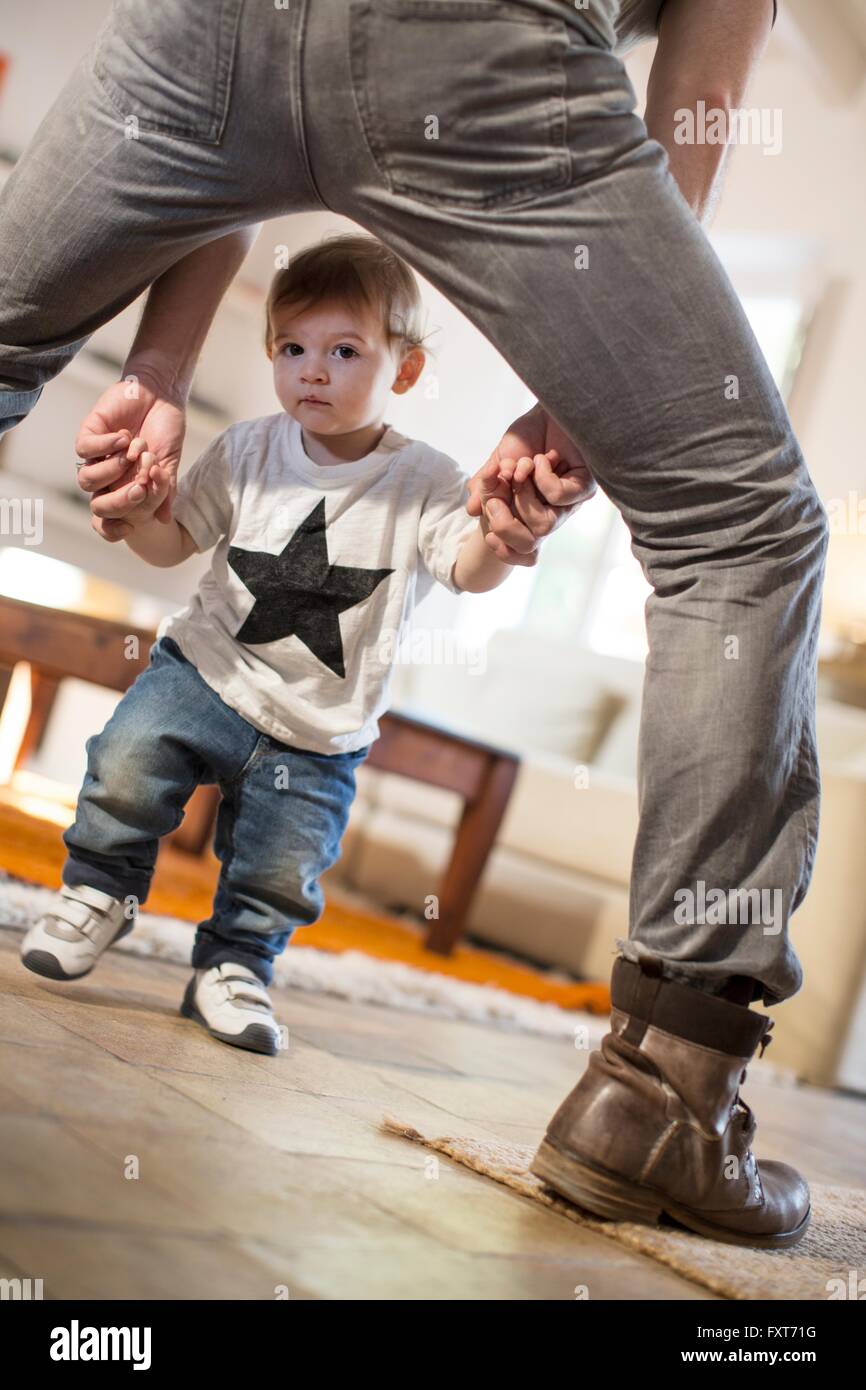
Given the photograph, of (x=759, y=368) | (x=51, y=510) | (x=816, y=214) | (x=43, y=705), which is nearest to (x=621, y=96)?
(x=759, y=368)

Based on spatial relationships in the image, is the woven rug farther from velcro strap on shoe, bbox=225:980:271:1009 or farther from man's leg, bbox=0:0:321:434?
man's leg, bbox=0:0:321:434

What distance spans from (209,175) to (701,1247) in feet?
2.65

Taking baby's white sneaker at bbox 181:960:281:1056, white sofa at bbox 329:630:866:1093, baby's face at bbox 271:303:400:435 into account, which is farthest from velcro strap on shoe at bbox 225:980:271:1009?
white sofa at bbox 329:630:866:1093

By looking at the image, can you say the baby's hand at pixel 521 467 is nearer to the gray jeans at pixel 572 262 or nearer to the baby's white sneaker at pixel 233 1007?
the gray jeans at pixel 572 262

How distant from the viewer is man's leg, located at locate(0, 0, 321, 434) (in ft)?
2.68

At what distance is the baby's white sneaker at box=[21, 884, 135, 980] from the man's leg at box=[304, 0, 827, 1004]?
1.86ft

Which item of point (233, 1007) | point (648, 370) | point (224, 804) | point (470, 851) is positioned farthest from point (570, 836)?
point (648, 370)

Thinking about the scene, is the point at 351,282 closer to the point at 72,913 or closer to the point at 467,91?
the point at 467,91

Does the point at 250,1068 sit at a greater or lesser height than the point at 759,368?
lesser

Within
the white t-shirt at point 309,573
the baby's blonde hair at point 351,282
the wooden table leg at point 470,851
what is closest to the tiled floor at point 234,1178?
the white t-shirt at point 309,573

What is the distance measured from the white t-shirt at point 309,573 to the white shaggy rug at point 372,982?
46 centimetres

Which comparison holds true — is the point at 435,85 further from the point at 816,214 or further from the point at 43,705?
the point at 816,214

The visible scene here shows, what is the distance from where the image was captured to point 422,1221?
2.66ft

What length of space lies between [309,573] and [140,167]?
21.1 inches
